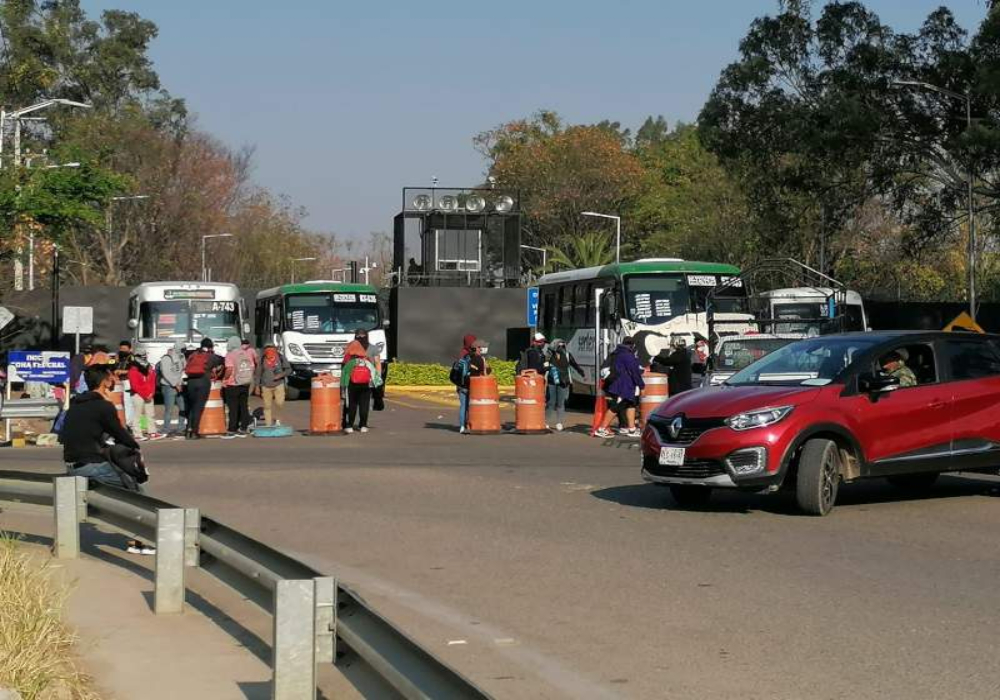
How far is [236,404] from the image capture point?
2827 centimetres

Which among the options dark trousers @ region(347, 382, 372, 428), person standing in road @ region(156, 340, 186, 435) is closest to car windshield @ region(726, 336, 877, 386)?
dark trousers @ region(347, 382, 372, 428)

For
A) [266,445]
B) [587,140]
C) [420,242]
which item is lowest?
[266,445]

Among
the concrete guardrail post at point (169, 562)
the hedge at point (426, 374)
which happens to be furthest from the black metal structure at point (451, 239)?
the concrete guardrail post at point (169, 562)

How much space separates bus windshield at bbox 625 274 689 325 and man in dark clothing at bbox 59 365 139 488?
21847 mm

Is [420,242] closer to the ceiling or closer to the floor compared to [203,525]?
closer to the ceiling

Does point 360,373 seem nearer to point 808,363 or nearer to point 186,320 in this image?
point 186,320

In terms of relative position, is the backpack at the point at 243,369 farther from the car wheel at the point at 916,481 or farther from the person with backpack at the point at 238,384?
the car wheel at the point at 916,481

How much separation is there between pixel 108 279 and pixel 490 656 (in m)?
59.7

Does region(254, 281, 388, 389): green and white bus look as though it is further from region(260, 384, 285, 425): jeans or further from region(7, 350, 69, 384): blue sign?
region(7, 350, 69, 384): blue sign

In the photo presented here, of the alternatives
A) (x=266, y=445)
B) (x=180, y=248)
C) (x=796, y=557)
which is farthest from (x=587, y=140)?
(x=796, y=557)

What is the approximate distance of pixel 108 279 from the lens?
66000 millimetres

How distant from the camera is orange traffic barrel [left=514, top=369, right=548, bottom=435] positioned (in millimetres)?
27641

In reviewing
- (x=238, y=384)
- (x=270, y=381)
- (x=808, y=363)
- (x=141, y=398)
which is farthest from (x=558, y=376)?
(x=808, y=363)

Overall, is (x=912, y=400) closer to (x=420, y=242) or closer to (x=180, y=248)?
(x=420, y=242)
